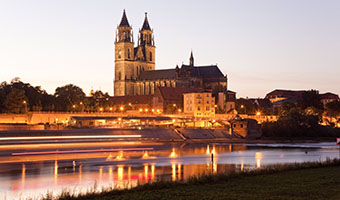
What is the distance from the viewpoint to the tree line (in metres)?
112

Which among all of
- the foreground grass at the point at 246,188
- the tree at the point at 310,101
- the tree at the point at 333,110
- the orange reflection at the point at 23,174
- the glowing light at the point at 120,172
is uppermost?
the tree at the point at 310,101

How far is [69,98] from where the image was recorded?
141 m

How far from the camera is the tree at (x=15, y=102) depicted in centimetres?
11106

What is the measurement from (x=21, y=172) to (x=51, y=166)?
207 inches

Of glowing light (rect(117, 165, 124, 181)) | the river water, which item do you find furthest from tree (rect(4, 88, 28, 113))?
glowing light (rect(117, 165, 124, 181))

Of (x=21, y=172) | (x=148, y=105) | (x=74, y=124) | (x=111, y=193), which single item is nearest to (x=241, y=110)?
(x=148, y=105)

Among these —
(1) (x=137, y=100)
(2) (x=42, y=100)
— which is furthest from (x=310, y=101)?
(2) (x=42, y=100)

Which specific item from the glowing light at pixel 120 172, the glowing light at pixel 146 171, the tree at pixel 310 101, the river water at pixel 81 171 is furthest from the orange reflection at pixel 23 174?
the tree at pixel 310 101

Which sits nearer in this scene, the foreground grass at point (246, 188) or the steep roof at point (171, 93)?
the foreground grass at point (246, 188)

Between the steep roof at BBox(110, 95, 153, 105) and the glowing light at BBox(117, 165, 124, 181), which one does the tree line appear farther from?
the glowing light at BBox(117, 165, 124, 181)

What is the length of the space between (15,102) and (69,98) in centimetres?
3001

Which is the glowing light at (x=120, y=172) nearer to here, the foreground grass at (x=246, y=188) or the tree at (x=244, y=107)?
the foreground grass at (x=246, y=188)

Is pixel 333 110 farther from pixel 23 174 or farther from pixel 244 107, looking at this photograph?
pixel 23 174

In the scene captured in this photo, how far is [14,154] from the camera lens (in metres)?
61.2
